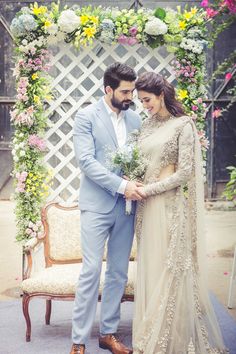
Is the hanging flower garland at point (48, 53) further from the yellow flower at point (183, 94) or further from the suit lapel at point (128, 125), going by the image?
the suit lapel at point (128, 125)

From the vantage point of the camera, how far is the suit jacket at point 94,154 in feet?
10.5

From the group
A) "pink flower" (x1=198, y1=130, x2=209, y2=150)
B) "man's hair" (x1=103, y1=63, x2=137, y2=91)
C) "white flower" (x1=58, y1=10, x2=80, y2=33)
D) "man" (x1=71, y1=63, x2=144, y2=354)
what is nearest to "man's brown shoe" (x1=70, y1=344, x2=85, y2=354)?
"man" (x1=71, y1=63, x2=144, y2=354)

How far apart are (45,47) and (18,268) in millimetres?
2151

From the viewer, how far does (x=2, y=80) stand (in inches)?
364

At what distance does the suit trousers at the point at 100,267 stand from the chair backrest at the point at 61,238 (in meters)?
0.64

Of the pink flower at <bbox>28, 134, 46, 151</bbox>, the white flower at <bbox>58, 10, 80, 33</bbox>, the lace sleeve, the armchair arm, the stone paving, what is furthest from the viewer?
the stone paving

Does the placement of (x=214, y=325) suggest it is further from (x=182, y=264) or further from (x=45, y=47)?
(x=45, y=47)

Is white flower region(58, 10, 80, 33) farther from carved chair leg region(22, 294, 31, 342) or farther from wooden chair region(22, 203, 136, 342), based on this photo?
carved chair leg region(22, 294, 31, 342)

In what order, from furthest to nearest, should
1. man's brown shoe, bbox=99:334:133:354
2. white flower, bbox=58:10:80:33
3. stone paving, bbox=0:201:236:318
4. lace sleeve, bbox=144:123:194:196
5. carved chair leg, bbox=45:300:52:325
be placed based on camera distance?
stone paving, bbox=0:201:236:318, white flower, bbox=58:10:80:33, carved chair leg, bbox=45:300:52:325, man's brown shoe, bbox=99:334:133:354, lace sleeve, bbox=144:123:194:196

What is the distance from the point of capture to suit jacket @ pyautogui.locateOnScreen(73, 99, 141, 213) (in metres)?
3.20

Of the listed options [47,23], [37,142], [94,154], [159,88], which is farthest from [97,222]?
[47,23]

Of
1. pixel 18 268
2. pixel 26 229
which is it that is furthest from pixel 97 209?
pixel 18 268

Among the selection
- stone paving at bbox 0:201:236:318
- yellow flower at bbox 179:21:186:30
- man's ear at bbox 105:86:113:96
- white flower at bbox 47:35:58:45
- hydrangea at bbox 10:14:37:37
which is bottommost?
stone paving at bbox 0:201:236:318

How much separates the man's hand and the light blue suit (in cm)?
6
